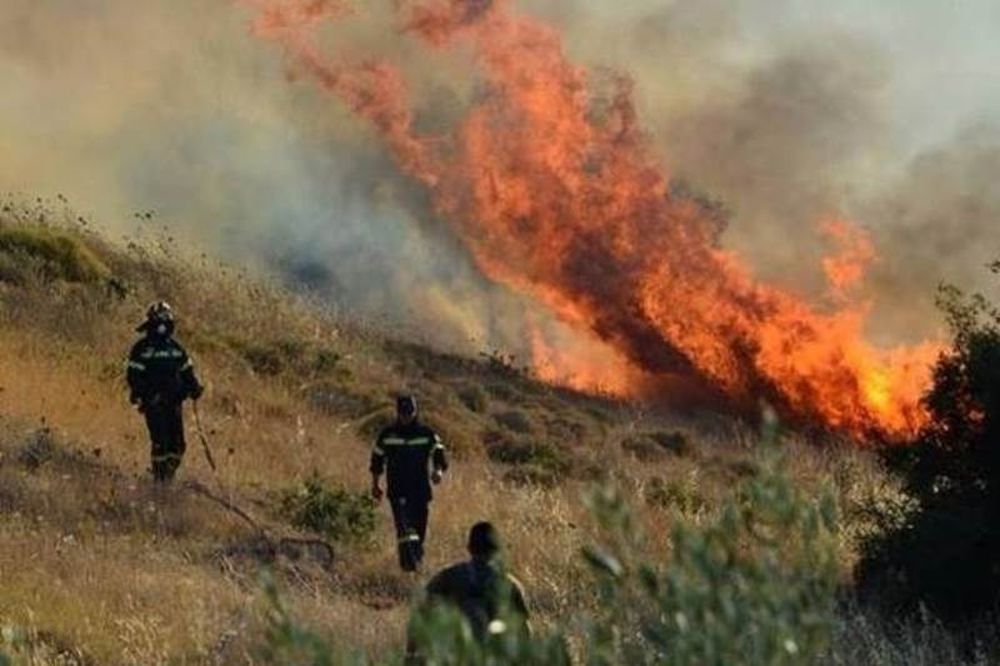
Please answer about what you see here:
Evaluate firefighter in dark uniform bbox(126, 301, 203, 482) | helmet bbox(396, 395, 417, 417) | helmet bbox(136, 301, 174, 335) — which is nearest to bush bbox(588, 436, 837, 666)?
helmet bbox(396, 395, 417, 417)

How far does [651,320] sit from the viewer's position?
4006 centimetres

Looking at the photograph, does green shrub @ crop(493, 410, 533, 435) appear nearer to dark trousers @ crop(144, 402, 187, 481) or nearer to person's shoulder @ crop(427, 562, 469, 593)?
dark trousers @ crop(144, 402, 187, 481)

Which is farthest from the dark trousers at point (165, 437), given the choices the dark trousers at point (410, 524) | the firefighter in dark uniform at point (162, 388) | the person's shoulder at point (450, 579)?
the person's shoulder at point (450, 579)

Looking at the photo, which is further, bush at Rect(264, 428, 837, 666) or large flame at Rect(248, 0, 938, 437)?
large flame at Rect(248, 0, 938, 437)

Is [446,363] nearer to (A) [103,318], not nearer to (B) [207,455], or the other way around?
(A) [103,318]

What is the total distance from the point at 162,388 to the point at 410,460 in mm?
3918

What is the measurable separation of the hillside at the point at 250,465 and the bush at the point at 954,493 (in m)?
1.93

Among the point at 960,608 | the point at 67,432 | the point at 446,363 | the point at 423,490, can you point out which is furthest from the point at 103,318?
the point at 960,608

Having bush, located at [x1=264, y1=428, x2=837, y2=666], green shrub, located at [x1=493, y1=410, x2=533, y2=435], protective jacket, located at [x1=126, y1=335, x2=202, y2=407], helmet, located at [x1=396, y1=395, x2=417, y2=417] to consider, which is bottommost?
bush, located at [x1=264, y1=428, x2=837, y2=666]

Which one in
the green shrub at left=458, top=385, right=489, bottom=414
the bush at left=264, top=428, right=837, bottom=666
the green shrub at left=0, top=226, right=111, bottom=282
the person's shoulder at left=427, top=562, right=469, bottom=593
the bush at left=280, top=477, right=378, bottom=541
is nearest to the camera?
the bush at left=264, top=428, right=837, bottom=666

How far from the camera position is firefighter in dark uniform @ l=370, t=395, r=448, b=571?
46.8 feet

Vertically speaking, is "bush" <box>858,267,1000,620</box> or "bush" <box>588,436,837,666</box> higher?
"bush" <box>858,267,1000,620</box>

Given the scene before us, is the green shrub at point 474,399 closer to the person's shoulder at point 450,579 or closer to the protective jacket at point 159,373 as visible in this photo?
the protective jacket at point 159,373

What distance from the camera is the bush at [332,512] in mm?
15672
